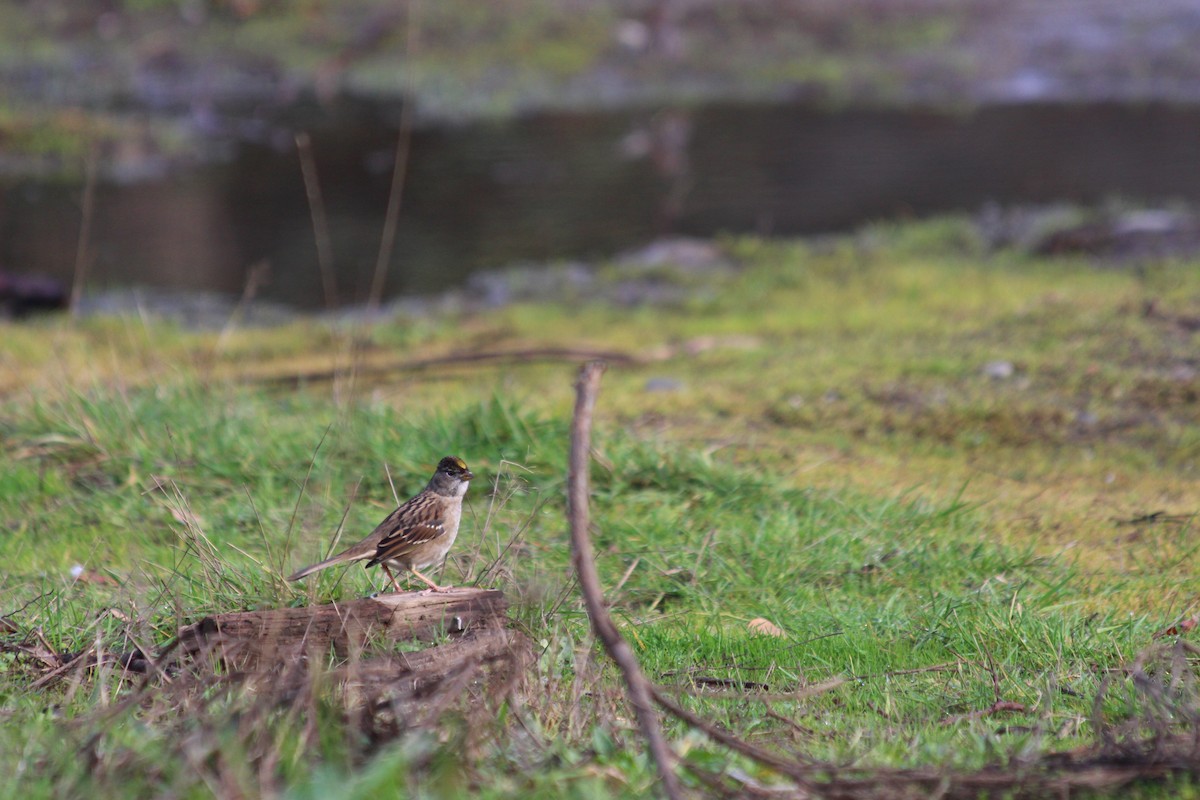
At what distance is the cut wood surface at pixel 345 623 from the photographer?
316 cm

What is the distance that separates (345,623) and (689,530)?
188 centimetres

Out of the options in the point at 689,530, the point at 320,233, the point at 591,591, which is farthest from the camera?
the point at 320,233

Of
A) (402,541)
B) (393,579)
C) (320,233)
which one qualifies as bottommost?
(320,233)

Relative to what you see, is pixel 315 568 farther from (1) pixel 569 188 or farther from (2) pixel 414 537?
(1) pixel 569 188

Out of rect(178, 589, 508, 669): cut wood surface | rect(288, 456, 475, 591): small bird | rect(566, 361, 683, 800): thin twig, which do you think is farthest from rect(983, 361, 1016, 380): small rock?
rect(566, 361, 683, 800): thin twig

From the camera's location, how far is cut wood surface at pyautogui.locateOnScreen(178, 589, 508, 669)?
3159mm

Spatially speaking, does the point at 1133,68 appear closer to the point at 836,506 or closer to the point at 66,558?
the point at 836,506

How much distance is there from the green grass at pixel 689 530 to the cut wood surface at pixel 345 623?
0.37 feet

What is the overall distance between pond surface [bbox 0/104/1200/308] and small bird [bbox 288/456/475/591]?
356 inches

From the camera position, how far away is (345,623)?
3.13m

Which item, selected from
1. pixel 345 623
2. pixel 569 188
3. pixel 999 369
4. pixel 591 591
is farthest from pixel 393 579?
pixel 569 188

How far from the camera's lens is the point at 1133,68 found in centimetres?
2370

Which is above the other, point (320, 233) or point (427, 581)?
point (427, 581)

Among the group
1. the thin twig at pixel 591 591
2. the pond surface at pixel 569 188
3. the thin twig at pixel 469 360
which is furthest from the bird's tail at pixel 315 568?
the pond surface at pixel 569 188
